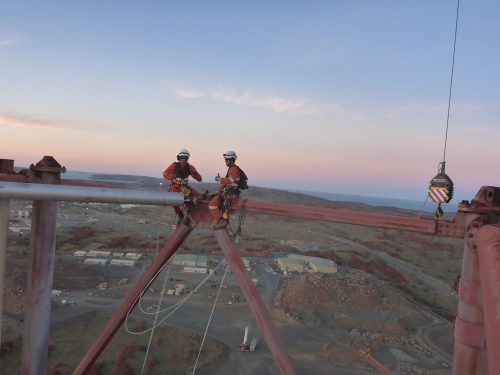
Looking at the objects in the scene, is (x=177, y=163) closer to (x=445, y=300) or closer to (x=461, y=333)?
(x=461, y=333)

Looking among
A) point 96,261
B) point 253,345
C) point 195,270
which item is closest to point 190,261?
point 195,270

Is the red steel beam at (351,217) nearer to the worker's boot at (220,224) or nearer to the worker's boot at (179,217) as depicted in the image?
the worker's boot at (220,224)

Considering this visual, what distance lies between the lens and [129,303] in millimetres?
7676

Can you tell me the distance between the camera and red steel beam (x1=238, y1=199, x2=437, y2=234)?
20.7ft

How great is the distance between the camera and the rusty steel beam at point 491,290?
266 centimetres

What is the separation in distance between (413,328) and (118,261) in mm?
34051

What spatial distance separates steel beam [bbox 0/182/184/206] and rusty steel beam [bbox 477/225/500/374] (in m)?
4.70

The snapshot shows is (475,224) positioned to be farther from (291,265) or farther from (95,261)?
(95,261)

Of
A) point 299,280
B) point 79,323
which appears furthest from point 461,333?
point 299,280

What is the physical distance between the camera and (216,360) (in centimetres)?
2730

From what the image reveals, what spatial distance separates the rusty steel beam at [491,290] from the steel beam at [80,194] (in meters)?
4.70

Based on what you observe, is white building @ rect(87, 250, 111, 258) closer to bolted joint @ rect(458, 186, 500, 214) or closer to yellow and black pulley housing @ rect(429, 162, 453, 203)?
yellow and black pulley housing @ rect(429, 162, 453, 203)

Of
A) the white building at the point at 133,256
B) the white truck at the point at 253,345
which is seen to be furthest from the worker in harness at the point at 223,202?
the white building at the point at 133,256

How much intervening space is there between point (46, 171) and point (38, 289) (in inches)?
77.1
